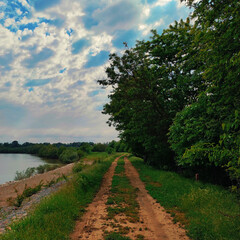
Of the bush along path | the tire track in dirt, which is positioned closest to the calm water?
the bush along path

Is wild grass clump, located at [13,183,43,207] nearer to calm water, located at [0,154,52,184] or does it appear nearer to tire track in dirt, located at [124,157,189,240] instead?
tire track in dirt, located at [124,157,189,240]

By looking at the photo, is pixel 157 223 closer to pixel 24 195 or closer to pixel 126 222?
pixel 126 222

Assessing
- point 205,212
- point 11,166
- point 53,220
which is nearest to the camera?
point 53,220

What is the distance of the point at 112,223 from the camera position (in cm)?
684

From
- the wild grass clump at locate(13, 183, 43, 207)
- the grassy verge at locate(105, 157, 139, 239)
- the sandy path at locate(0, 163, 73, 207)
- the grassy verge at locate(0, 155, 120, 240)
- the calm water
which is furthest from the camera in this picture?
the calm water

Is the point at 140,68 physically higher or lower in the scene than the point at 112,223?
higher

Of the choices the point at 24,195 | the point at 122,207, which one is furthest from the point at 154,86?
the point at 24,195

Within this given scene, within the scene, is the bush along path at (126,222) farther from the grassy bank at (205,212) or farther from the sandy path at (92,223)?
the grassy bank at (205,212)

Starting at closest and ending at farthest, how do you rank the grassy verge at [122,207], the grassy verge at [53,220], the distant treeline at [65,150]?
the grassy verge at [53,220]
the grassy verge at [122,207]
the distant treeline at [65,150]

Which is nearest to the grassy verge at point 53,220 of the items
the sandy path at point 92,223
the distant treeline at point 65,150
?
the sandy path at point 92,223

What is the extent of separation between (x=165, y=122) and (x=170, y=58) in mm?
5902

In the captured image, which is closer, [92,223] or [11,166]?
[92,223]

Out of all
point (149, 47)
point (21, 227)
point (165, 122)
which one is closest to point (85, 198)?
point (21, 227)

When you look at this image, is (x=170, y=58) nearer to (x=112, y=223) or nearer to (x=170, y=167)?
(x=170, y=167)
